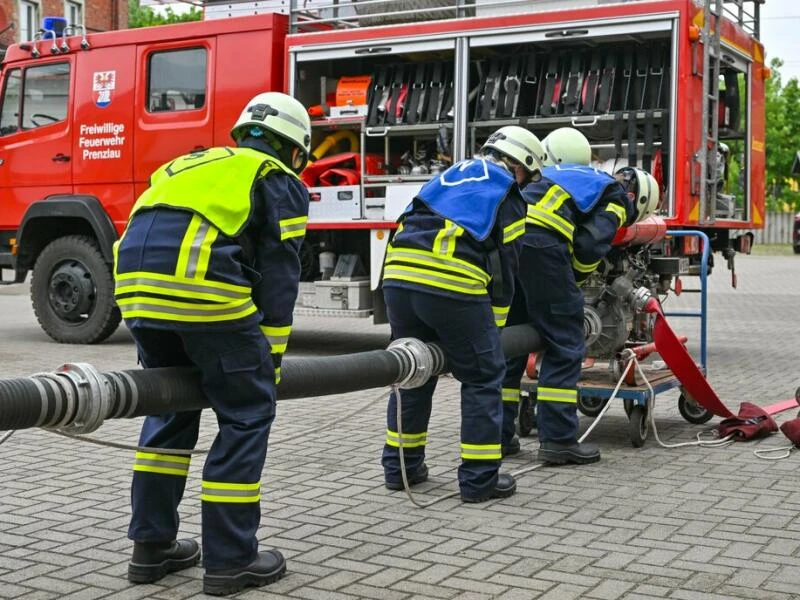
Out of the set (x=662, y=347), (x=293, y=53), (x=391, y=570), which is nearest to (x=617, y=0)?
(x=293, y=53)

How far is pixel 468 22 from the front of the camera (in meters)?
10.2

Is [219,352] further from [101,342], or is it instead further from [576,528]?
[101,342]

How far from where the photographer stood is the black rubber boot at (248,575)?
4129 millimetres

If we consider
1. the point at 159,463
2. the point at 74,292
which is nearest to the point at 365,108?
the point at 74,292

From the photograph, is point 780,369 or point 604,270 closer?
point 604,270

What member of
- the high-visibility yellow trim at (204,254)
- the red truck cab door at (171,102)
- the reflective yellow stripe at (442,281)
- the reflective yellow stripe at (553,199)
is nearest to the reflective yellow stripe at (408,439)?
the reflective yellow stripe at (442,281)

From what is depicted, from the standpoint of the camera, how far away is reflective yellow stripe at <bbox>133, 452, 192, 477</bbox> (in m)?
4.29

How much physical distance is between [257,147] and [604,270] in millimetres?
3559

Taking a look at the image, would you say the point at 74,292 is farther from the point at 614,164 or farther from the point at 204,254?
the point at 204,254

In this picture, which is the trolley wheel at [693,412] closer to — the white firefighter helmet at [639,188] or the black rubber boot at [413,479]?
the white firefighter helmet at [639,188]

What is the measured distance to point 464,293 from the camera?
5430mm

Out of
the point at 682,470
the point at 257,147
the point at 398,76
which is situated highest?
the point at 398,76

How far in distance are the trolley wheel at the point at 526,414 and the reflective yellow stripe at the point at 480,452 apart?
1.65m

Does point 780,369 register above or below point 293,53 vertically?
below
